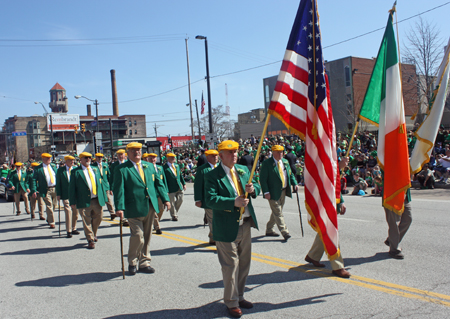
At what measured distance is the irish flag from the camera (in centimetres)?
578

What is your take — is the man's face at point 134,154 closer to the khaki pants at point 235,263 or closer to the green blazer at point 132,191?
the green blazer at point 132,191

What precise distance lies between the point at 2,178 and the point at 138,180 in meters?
19.8

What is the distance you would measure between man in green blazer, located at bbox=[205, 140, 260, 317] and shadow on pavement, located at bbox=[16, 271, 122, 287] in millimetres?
2518

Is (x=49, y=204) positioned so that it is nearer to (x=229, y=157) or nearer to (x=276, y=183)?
(x=276, y=183)

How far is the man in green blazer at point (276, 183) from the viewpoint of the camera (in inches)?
313

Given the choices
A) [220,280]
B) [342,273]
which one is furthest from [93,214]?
[342,273]

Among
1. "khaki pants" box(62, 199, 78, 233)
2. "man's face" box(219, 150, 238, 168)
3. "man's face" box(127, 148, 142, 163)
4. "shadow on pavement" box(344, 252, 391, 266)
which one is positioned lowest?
"shadow on pavement" box(344, 252, 391, 266)

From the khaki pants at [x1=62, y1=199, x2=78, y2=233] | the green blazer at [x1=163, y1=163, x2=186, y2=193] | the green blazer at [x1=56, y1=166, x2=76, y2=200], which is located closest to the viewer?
the khaki pants at [x1=62, y1=199, x2=78, y2=233]

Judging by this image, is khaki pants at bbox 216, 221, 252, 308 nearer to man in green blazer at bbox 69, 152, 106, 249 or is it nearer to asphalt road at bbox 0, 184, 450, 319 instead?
asphalt road at bbox 0, 184, 450, 319

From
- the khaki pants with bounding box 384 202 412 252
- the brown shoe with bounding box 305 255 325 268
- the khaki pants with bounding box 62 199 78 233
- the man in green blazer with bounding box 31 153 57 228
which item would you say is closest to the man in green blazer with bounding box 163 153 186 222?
the khaki pants with bounding box 62 199 78 233

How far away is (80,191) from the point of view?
879 cm

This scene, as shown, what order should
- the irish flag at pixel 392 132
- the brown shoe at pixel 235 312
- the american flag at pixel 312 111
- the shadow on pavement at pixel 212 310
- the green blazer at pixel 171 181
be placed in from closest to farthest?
1. the brown shoe at pixel 235 312
2. the shadow on pavement at pixel 212 310
3. the american flag at pixel 312 111
4. the irish flag at pixel 392 132
5. the green blazer at pixel 171 181

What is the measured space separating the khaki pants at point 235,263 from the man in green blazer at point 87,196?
16.4 feet

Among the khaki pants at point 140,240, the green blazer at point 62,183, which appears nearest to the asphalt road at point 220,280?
the khaki pants at point 140,240
